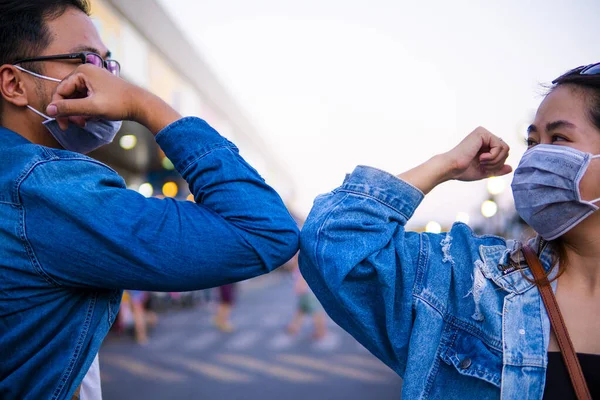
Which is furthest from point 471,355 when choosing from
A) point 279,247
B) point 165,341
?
point 165,341

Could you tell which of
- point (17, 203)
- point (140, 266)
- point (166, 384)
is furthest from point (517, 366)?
point (166, 384)

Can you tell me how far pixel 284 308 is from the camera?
1708cm

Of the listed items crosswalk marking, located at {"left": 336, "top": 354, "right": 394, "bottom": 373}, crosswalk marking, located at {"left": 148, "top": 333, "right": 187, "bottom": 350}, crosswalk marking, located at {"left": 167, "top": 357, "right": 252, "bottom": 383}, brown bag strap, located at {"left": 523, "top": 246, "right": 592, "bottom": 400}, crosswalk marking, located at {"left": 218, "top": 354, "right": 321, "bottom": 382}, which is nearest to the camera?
brown bag strap, located at {"left": 523, "top": 246, "right": 592, "bottom": 400}

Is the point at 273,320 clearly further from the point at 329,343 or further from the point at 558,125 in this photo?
the point at 558,125

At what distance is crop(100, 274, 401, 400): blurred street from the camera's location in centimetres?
625

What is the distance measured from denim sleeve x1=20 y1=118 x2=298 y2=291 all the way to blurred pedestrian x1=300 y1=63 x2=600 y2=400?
301 millimetres

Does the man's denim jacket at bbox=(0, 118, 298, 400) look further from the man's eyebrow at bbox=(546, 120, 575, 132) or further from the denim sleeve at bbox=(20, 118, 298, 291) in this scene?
the man's eyebrow at bbox=(546, 120, 575, 132)

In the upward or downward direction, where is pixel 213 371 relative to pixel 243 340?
upward

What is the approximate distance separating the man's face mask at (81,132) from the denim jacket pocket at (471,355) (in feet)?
4.13

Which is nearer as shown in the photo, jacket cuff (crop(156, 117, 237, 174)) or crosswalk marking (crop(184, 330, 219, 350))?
jacket cuff (crop(156, 117, 237, 174))

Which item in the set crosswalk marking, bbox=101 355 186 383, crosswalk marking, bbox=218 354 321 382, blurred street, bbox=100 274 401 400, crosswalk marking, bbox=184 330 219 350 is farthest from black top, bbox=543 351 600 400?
crosswalk marking, bbox=184 330 219 350

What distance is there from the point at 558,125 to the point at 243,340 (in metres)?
9.25

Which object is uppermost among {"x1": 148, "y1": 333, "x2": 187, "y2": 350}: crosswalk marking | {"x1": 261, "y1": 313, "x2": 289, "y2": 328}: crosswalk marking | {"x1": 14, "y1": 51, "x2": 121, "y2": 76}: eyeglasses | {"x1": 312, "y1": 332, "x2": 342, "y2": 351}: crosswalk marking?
{"x1": 14, "y1": 51, "x2": 121, "y2": 76}: eyeglasses

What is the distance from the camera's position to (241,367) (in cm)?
761
